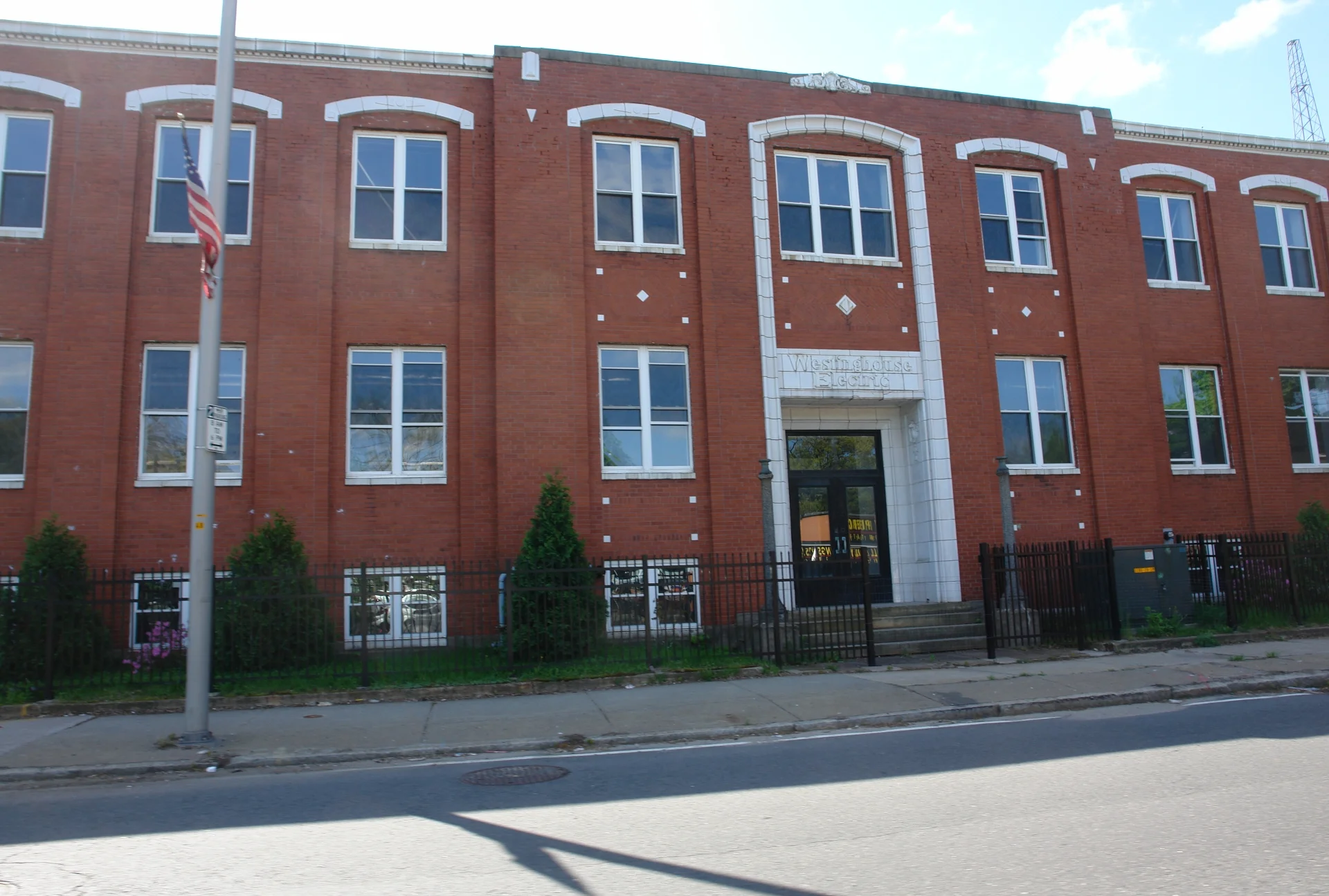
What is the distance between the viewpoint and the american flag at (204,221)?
9320mm

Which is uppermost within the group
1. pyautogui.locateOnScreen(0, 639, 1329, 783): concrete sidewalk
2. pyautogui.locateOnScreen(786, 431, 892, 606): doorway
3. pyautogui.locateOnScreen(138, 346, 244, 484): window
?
pyautogui.locateOnScreen(138, 346, 244, 484): window

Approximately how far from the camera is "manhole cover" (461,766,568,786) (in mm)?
7656

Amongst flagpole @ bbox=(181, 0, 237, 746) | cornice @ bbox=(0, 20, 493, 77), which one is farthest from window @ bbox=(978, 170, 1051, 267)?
flagpole @ bbox=(181, 0, 237, 746)

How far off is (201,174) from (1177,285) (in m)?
18.8

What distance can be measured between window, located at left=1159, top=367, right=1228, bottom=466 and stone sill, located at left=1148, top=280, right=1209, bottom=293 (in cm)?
168

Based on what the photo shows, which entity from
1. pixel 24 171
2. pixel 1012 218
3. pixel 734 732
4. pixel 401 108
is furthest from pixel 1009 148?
pixel 24 171

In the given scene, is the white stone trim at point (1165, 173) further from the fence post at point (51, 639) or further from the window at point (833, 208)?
the fence post at point (51, 639)

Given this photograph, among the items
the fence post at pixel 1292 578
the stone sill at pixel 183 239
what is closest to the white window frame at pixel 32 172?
the stone sill at pixel 183 239

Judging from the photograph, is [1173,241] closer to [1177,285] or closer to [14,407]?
[1177,285]

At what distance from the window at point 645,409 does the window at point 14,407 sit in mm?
8961

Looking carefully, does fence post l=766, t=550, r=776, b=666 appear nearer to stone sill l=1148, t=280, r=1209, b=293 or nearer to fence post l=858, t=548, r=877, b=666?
fence post l=858, t=548, r=877, b=666

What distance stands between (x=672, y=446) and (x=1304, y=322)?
48.1 feet

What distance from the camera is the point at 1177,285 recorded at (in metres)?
19.2

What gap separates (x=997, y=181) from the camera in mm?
18109
